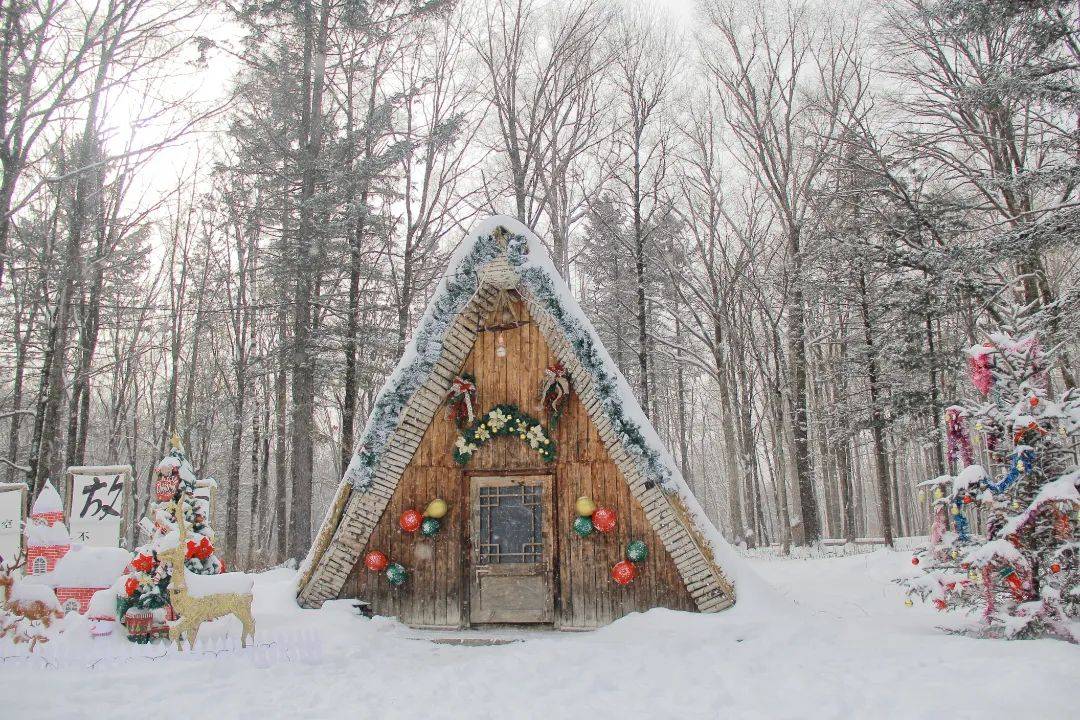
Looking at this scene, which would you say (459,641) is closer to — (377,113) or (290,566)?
(290,566)

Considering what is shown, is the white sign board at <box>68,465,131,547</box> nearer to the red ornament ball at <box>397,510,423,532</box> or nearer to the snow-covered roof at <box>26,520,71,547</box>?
the snow-covered roof at <box>26,520,71,547</box>

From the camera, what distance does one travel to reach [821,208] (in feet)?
52.4

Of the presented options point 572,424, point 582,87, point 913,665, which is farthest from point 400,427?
point 582,87

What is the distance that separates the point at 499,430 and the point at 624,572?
220 centimetres

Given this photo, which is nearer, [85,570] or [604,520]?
[604,520]

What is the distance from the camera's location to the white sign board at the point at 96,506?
9227 millimetres

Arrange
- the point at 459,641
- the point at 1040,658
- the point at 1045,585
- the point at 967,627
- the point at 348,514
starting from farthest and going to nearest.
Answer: the point at 348,514 → the point at 459,641 → the point at 967,627 → the point at 1045,585 → the point at 1040,658

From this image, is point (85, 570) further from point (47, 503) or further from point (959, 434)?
point (959, 434)

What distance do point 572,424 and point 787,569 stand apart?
615 cm

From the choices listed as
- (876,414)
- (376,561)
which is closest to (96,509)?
(376,561)

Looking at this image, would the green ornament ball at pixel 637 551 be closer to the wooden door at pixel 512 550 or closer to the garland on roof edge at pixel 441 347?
the wooden door at pixel 512 550

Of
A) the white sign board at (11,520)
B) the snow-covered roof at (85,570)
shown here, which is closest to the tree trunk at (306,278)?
the white sign board at (11,520)

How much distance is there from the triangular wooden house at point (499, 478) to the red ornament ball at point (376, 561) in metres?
0.04

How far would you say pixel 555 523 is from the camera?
299 inches
